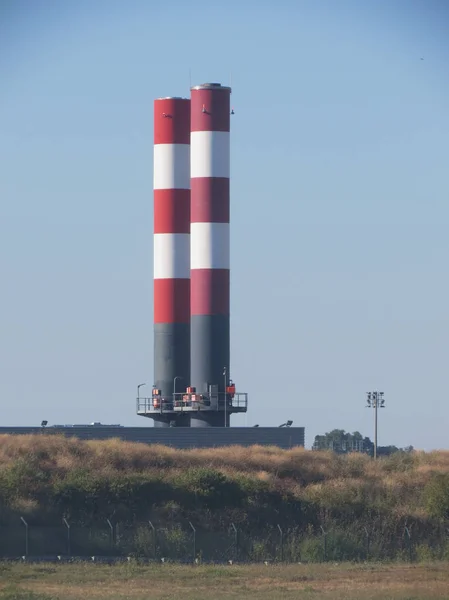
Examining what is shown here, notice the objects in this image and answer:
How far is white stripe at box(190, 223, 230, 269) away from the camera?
66.3 m

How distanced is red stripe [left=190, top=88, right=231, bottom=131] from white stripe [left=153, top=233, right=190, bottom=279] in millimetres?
5503

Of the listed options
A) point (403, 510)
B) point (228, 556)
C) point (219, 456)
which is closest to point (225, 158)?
point (219, 456)

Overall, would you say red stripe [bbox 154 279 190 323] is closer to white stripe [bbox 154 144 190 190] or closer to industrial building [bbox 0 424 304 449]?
white stripe [bbox 154 144 190 190]

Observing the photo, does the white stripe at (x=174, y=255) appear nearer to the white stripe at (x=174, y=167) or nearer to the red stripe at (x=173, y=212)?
the red stripe at (x=173, y=212)

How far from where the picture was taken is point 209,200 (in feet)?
218

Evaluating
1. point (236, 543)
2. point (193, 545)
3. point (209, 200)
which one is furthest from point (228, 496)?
point (209, 200)

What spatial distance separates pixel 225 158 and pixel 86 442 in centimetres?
1803

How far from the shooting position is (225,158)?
67500 millimetres

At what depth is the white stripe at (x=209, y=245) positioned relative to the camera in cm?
6631

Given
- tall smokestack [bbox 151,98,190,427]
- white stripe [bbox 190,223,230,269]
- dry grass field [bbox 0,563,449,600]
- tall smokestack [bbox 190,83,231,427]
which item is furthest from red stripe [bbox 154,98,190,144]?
dry grass field [bbox 0,563,449,600]

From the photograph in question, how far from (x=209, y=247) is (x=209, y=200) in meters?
2.28

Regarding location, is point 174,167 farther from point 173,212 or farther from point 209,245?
point 209,245

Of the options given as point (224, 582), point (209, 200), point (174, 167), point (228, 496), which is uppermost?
point (174, 167)

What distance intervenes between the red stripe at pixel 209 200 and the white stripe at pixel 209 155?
0.37 meters
